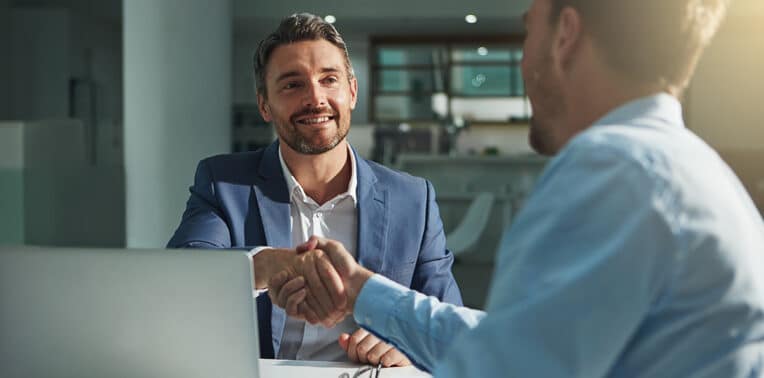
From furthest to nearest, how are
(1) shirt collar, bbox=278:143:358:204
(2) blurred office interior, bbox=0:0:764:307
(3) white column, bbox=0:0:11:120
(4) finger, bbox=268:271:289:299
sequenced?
1. (2) blurred office interior, bbox=0:0:764:307
2. (3) white column, bbox=0:0:11:120
3. (1) shirt collar, bbox=278:143:358:204
4. (4) finger, bbox=268:271:289:299

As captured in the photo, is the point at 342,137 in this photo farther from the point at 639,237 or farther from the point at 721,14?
the point at 639,237

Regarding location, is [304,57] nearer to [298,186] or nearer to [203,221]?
[298,186]

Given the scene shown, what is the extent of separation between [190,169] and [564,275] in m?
5.44

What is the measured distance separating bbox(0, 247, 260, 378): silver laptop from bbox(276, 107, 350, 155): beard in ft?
2.74

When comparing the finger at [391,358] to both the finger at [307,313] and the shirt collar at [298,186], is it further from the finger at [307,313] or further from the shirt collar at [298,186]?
the shirt collar at [298,186]

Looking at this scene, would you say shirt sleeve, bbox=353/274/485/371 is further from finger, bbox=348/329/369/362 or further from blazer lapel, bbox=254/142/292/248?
blazer lapel, bbox=254/142/292/248

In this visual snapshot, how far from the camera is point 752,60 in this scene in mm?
9969

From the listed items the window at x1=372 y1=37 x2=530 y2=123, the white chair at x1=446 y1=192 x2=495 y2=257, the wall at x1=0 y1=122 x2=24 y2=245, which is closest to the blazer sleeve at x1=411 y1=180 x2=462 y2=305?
the wall at x1=0 y1=122 x2=24 y2=245

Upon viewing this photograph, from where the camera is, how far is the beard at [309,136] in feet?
6.24

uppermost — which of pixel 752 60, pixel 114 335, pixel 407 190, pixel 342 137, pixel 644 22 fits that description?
pixel 752 60

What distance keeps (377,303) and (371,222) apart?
0.77 metres

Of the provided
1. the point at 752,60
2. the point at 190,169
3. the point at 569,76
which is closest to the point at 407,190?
the point at 569,76

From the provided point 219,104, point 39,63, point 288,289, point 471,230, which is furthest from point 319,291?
point 219,104

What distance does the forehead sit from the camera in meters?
1.96
